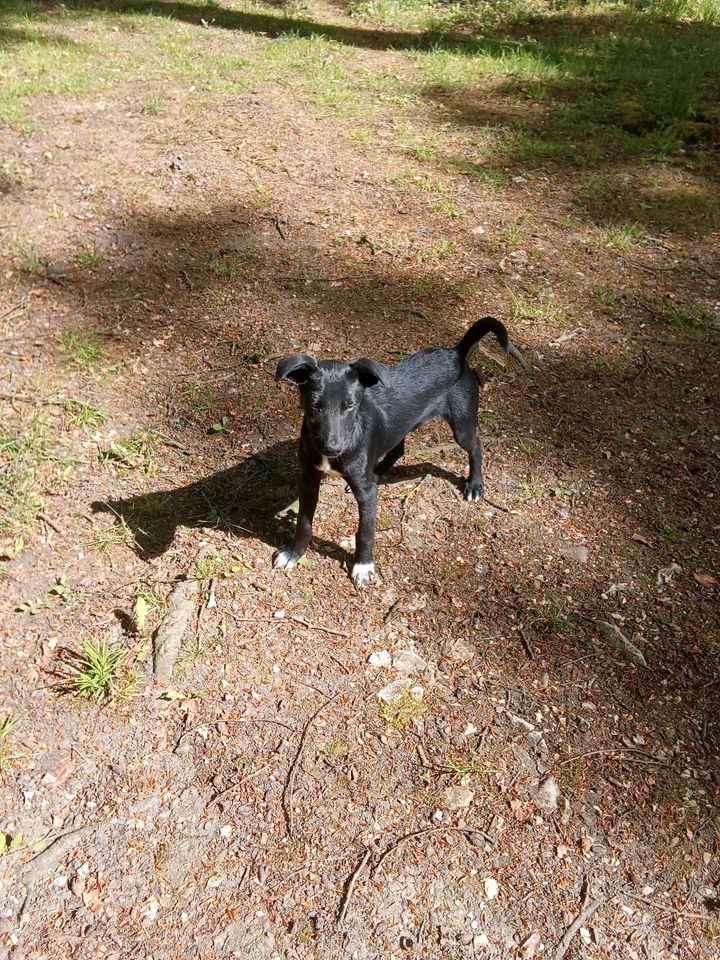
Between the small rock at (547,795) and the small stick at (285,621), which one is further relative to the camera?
the small stick at (285,621)

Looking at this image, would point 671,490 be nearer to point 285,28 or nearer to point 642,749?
point 642,749

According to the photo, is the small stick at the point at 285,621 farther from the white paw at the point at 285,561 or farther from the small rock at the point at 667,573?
the small rock at the point at 667,573

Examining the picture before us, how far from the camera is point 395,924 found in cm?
268

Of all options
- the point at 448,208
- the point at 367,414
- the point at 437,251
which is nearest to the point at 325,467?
the point at 367,414

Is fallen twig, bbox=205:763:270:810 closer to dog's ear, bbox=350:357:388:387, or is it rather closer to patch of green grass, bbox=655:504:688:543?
dog's ear, bbox=350:357:388:387

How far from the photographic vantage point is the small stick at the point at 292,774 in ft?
9.75

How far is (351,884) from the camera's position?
2.77 metres

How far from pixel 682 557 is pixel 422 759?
1.86 m

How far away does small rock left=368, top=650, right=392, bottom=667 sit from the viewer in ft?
11.6

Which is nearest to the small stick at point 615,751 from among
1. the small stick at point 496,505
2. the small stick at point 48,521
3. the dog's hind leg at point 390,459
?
the small stick at point 496,505

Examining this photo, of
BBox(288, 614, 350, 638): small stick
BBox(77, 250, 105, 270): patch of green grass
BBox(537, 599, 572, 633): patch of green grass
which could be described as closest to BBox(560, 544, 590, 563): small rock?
BBox(537, 599, 572, 633): patch of green grass

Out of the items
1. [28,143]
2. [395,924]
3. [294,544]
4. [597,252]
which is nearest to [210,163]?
[28,143]

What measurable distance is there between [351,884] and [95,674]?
1394 mm

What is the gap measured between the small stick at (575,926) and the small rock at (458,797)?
0.54 meters
